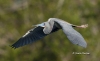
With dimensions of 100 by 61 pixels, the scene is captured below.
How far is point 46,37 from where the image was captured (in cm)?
807

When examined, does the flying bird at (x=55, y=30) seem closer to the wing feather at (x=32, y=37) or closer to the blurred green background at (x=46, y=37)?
the wing feather at (x=32, y=37)

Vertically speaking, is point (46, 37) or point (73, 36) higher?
point (46, 37)

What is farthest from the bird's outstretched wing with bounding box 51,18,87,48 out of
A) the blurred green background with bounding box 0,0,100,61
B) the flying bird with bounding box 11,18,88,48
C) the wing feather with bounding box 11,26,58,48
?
the blurred green background with bounding box 0,0,100,61

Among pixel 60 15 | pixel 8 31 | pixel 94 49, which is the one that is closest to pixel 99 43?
pixel 94 49

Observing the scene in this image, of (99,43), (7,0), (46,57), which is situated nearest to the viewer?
(46,57)

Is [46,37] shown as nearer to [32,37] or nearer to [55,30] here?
[32,37]

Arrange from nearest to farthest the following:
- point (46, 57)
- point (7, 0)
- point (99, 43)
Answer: point (46, 57), point (99, 43), point (7, 0)

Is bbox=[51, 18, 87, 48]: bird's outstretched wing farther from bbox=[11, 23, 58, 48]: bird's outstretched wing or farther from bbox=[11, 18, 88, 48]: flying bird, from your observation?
bbox=[11, 23, 58, 48]: bird's outstretched wing

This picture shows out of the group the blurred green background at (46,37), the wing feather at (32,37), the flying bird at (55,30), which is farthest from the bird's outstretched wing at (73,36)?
the blurred green background at (46,37)

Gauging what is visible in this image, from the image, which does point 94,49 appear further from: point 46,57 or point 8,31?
point 8,31

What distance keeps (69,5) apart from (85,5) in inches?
39.6

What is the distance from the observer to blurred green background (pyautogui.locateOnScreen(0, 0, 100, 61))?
314 inches

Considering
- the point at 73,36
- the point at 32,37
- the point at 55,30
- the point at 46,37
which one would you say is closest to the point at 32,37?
the point at 32,37

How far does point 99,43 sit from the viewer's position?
28.3ft
